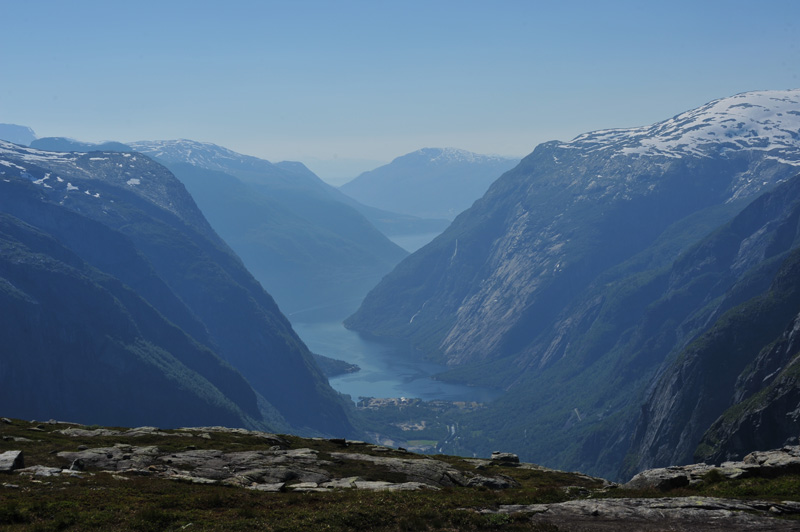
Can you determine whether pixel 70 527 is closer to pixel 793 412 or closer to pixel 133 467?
pixel 133 467

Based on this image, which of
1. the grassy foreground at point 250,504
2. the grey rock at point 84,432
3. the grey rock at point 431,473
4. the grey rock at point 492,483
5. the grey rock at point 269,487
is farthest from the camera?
the grey rock at point 84,432

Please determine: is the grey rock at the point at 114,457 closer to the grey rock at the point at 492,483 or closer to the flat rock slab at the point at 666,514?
the grey rock at the point at 492,483

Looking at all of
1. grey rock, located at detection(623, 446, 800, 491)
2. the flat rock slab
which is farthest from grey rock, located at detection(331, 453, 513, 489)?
the flat rock slab

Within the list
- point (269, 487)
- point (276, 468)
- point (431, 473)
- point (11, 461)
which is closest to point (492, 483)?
point (431, 473)

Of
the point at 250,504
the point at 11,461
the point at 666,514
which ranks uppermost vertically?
the point at 666,514

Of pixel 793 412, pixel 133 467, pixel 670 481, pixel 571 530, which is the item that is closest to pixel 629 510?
pixel 571 530

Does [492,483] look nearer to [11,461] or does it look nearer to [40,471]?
[40,471]

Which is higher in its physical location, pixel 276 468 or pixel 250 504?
pixel 250 504

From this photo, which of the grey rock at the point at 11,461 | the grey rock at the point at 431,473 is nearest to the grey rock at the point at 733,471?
the grey rock at the point at 431,473
